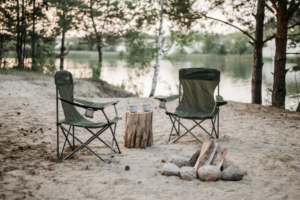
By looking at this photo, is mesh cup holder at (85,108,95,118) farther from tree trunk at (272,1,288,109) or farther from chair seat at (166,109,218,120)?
tree trunk at (272,1,288,109)

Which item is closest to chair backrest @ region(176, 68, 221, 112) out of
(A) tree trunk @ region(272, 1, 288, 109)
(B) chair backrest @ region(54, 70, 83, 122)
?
(B) chair backrest @ region(54, 70, 83, 122)

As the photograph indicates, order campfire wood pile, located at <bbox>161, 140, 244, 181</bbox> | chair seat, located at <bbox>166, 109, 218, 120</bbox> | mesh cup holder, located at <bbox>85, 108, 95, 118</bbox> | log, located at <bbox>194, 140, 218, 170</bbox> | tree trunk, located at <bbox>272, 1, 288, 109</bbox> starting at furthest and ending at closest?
tree trunk, located at <bbox>272, 1, 288, 109</bbox>, chair seat, located at <bbox>166, 109, 218, 120</bbox>, mesh cup holder, located at <bbox>85, 108, 95, 118</bbox>, log, located at <bbox>194, 140, 218, 170</bbox>, campfire wood pile, located at <bbox>161, 140, 244, 181</bbox>

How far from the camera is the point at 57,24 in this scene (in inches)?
470

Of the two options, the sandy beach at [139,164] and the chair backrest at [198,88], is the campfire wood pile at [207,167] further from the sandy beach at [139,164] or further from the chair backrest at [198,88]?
the chair backrest at [198,88]

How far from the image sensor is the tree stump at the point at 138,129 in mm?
3302

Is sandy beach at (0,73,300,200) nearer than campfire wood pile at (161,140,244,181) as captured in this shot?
Yes

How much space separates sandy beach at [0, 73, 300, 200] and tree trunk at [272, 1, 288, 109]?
173 centimetres

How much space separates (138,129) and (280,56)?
4236 mm

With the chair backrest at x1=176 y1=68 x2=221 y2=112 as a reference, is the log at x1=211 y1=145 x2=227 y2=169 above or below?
below

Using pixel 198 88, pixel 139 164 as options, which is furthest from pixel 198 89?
pixel 139 164

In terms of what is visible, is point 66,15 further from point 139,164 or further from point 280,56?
point 139,164

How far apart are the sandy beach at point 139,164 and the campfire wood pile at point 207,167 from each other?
6 centimetres

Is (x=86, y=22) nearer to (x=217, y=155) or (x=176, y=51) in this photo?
(x=176, y=51)

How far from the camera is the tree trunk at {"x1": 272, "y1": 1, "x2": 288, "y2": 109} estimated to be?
6.12 meters
